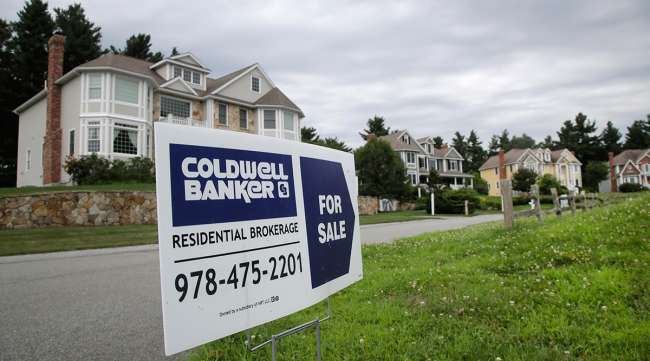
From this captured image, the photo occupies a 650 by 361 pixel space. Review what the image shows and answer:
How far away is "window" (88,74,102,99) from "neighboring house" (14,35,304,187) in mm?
55

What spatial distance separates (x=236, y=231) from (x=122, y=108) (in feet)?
83.8

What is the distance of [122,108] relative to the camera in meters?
24.1

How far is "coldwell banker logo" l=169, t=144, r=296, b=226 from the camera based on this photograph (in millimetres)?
2074

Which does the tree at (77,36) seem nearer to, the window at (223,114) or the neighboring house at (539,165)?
the window at (223,114)

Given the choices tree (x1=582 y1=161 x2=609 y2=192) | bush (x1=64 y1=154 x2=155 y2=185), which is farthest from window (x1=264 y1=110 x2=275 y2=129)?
tree (x1=582 y1=161 x2=609 y2=192)

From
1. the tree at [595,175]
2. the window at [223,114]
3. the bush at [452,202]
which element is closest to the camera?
the window at [223,114]

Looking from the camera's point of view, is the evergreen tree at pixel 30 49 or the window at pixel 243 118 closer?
the window at pixel 243 118

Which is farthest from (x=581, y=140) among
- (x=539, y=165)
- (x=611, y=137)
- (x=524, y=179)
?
(x=524, y=179)

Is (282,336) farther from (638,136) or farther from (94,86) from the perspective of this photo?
(638,136)

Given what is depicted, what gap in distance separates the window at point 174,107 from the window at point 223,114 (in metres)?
2.51

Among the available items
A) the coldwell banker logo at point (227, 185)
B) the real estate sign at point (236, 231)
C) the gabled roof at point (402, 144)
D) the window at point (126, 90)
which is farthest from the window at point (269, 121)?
the coldwell banker logo at point (227, 185)

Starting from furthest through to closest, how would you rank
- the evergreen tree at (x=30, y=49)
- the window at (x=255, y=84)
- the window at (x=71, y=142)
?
1. the evergreen tree at (x=30, y=49)
2. the window at (x=255, y=84)
3. the window at (x=71, y=142)

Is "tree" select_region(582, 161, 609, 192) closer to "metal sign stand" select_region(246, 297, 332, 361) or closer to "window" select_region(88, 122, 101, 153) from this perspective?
"window" select_region(88, 122, 101, 153)

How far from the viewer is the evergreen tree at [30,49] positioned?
37688 mm
